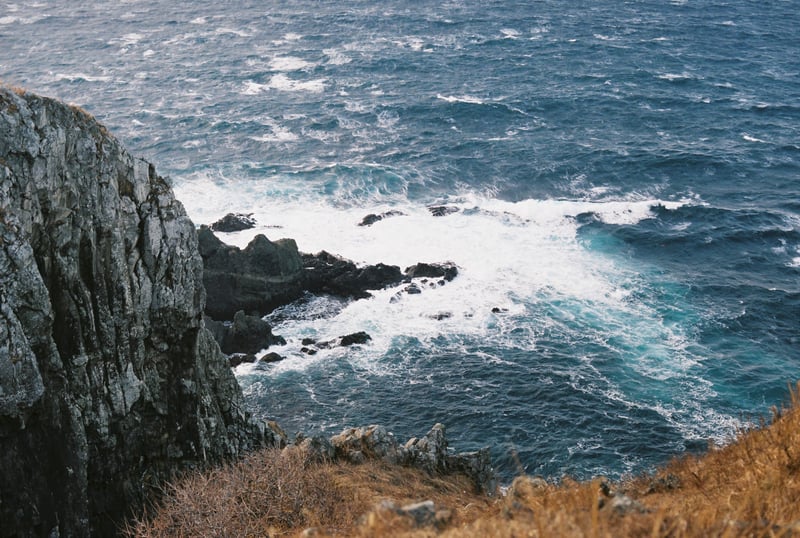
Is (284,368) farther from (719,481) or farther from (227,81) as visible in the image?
(227,81)

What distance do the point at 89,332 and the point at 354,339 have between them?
3478 centimetres

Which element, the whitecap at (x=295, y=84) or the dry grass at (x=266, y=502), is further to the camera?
the whitecap at (x=295, y=84)

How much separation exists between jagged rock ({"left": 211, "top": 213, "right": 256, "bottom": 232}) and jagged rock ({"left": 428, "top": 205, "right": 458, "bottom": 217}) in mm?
18676

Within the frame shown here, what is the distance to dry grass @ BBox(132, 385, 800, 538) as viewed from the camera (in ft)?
42.2

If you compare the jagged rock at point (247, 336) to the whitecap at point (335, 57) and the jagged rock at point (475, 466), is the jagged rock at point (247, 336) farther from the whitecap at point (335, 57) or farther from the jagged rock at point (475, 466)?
the whitecap at point (335, 57)

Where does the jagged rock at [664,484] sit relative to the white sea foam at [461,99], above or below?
above

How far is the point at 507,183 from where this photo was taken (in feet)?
285

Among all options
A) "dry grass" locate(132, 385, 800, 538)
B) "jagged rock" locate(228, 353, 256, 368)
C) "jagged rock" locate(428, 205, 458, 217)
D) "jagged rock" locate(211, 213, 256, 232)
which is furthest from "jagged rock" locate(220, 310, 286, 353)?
"dry grass" locate(132, 385, 800, 538)

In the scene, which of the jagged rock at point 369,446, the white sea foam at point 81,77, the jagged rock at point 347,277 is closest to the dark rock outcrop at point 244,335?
the jagged rock at point 347,277

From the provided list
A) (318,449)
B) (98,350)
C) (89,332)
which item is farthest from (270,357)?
(89,332)

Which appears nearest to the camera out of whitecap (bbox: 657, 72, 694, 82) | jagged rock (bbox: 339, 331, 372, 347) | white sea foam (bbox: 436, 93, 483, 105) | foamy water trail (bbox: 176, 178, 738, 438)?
foamy water trail (bbox: 176, 178, 738, 438)

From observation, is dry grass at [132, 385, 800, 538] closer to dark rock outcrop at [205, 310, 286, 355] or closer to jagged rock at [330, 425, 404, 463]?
jagged rock at [330, 425, 404, 463]

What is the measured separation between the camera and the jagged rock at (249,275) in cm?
6550

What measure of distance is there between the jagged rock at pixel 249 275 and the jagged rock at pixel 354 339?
860 cm
